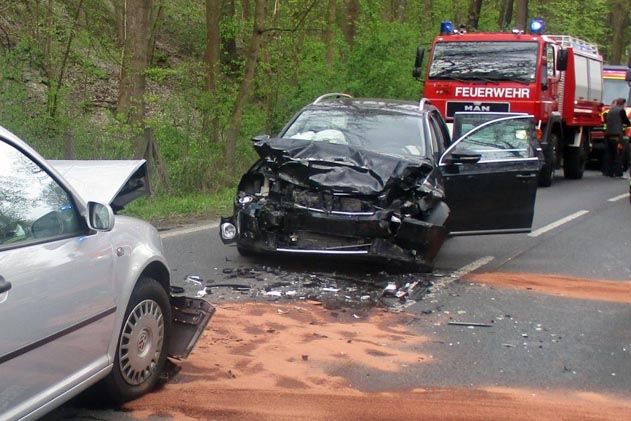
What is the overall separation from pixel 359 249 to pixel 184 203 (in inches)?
210

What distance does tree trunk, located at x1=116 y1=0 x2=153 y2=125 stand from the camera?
15167 mm

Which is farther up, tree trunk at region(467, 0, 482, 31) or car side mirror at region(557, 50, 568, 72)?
tree trunk at region(467, 0, 482, 31)

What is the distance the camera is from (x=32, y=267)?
12.0ft

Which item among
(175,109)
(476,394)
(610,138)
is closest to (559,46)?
(610,138)

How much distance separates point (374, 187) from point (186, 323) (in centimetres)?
300

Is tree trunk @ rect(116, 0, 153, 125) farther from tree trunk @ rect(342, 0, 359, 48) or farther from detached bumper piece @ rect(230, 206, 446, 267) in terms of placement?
tree trunk @ rect(342, 0, 359, 48)

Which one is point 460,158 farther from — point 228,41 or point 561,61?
point 228,41

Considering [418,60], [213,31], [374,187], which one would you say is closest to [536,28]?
[418,60]

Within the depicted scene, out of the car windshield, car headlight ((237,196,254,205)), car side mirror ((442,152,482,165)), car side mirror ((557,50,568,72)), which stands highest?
car side mirror ((557,50,568,72))

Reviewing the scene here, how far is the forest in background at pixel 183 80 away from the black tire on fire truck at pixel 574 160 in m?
4.24

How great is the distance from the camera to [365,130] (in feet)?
30.2

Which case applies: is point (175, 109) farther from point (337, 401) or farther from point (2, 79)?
point (337, 401)

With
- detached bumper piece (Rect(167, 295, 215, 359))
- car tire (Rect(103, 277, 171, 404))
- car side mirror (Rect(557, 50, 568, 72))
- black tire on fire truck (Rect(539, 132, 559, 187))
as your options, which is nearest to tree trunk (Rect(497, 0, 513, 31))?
black tire on fire truck (Rect(539, 132, 559, 187))

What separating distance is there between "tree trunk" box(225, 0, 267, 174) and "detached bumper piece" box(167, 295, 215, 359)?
10569 mm
